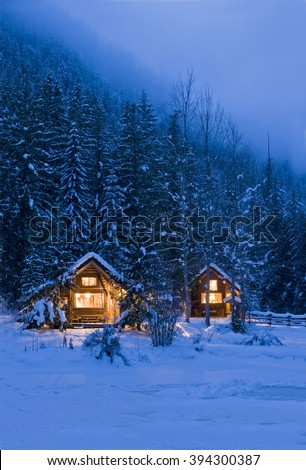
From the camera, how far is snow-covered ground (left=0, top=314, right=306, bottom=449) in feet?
21.9

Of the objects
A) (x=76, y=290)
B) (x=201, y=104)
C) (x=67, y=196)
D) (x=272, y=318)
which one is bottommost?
(x=272, y=318)

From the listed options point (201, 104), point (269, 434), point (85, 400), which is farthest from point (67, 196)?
point (269, 434)

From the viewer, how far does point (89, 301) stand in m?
31.4

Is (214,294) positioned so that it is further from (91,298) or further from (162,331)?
(162,331)

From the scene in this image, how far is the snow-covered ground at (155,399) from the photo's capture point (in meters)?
6.68

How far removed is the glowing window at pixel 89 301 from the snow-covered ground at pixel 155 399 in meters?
14.9

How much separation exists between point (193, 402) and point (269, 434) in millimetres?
2400

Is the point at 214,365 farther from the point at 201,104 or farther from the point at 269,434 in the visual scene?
the point at 201,104

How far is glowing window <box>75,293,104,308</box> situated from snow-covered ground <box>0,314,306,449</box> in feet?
48.8

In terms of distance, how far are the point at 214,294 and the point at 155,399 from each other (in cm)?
3388

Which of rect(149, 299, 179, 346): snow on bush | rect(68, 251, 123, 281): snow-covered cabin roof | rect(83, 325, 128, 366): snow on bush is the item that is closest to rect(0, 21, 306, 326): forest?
rect(68, 251, 123, 281): snow-covered cabin roof

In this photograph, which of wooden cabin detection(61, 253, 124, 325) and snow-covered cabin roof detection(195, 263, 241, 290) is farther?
snow-covered cabin roof detection(195, 263, 241, 290)

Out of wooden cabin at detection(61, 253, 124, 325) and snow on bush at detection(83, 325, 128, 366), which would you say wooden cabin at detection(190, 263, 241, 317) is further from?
snow on bush at detection(83, 325, 128, 366)

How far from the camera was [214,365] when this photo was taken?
1368 centimetres
